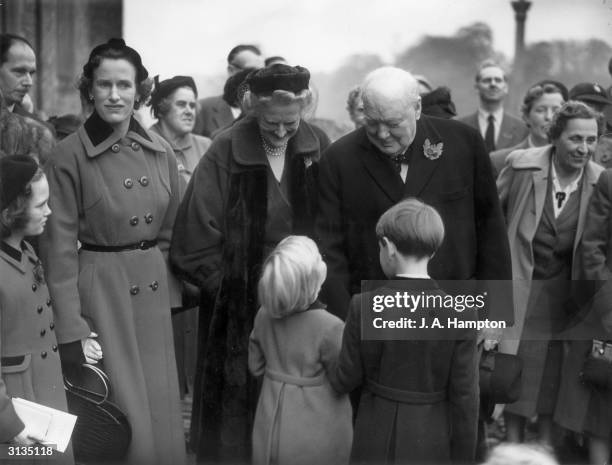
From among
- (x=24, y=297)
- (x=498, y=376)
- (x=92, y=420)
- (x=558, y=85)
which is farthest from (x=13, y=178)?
(x=558, y=85)

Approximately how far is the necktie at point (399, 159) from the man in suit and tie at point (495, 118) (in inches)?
88.7

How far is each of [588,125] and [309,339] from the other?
192 cm

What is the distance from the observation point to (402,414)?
433cm

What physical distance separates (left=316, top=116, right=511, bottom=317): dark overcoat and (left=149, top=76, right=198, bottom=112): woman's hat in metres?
1.05

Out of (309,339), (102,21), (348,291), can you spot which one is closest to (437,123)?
(348,291)

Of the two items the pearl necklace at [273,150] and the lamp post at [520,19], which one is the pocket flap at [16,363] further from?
the lamp post at [520,19]

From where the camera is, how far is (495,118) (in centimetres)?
713

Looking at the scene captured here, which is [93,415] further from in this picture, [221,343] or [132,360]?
[221,343]

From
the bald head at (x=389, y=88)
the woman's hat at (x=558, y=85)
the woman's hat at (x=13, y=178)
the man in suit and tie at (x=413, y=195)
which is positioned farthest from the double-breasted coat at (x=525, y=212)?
the woman's hat at (x=13, y=178)

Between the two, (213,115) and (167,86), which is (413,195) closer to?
(167,86)

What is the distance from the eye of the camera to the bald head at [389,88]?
4.61 meters

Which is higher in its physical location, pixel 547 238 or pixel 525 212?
pixel 525 212

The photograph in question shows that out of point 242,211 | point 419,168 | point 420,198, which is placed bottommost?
point 242,211

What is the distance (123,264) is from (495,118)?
3118mm
